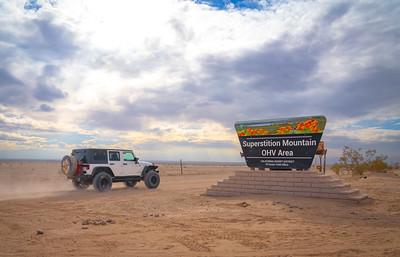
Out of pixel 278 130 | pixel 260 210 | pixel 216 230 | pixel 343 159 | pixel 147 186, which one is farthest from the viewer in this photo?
pixel 343 159

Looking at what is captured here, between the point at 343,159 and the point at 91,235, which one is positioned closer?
the point at 91,235

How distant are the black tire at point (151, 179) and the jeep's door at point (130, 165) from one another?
49 centimetres

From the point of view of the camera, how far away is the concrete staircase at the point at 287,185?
44.1 feet

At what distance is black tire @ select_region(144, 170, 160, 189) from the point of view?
20.3 metres

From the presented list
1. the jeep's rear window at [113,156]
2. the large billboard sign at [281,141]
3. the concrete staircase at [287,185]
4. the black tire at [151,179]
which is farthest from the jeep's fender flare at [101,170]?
the large billboard sign at [281,141]

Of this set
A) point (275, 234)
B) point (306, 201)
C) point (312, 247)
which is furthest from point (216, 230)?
point (306, 201)

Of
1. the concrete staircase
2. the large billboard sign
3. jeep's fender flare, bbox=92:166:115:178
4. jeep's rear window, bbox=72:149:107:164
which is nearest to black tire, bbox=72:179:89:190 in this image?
jeep's fender flare, bbox=92:166:115:178

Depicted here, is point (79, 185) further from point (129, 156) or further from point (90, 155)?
point (129, 156)

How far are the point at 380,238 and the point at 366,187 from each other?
10.8 m

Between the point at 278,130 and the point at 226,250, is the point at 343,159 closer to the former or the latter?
the point at 278,130

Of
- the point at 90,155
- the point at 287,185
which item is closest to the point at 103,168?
the point at 90,155

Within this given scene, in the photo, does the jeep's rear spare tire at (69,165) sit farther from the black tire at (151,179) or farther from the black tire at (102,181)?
the black tire at (151,179)

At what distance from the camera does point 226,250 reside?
687 centimetres

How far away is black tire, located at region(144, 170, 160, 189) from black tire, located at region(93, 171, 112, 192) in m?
2.26
